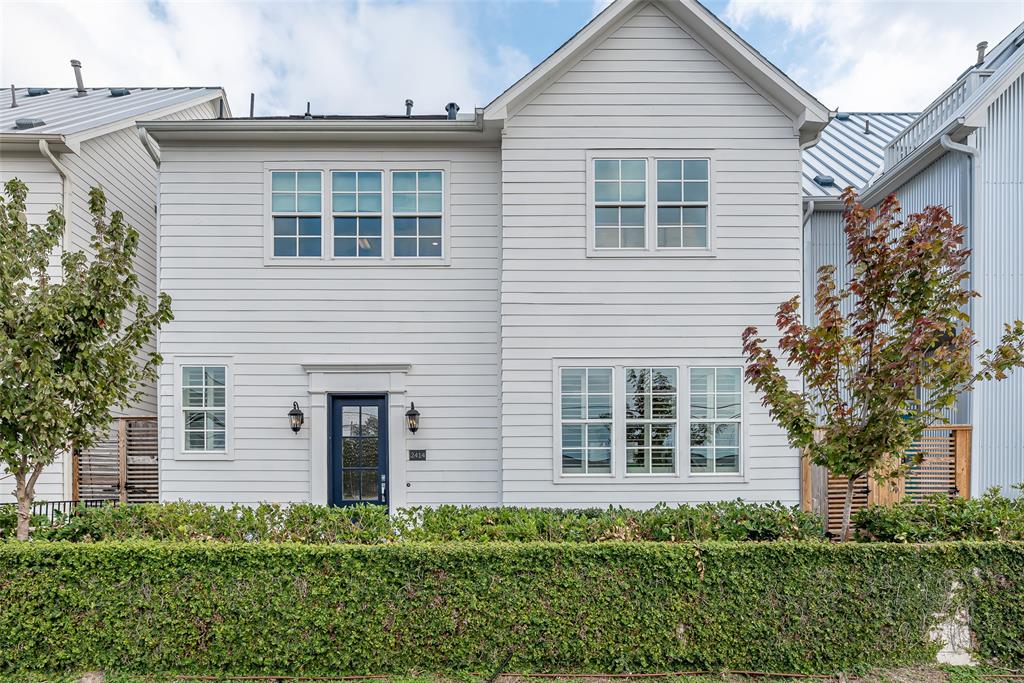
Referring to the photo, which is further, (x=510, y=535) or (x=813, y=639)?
(x=510, y=535)

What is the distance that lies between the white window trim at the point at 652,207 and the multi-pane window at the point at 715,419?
178 cm

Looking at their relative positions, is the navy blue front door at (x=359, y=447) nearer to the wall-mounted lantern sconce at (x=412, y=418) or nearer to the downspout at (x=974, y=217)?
the wall-mounted lantern sconce at (x=412, y=418)

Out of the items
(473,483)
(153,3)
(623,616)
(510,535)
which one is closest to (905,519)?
(623,616)

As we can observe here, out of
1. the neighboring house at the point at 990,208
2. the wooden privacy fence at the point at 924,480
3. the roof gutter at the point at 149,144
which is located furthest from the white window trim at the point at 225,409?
the neighboring house at the point at 990,208

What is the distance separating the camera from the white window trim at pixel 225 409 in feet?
27.8

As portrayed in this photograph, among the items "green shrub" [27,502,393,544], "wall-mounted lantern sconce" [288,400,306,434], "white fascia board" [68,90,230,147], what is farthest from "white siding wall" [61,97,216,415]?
"green shrub" [27,502,393,544]

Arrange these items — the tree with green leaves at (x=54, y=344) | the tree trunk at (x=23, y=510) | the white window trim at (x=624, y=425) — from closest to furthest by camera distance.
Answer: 1. the tree with green leaves at (x=54, y=344)
2. the tree trunk at (x=23, y=510)
3. the white window trim at (x=624, y=425)

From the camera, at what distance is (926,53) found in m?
17.6

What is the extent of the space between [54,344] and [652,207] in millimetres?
7396

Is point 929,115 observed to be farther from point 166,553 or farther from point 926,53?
point 166,553

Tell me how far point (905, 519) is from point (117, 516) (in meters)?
7.67

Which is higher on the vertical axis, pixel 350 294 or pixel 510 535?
pixel 350 294

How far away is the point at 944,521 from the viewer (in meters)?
5.33

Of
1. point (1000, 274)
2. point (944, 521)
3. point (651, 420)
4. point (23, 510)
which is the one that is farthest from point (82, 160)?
point (1000, 274)
